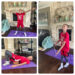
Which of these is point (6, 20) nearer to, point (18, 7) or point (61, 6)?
point (18, 7)

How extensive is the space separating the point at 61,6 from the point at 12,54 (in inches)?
32.6

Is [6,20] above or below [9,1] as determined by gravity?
below

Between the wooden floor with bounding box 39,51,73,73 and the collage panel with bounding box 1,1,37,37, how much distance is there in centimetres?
30

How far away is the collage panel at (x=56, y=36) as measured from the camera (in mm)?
1286

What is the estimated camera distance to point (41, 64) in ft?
4.48

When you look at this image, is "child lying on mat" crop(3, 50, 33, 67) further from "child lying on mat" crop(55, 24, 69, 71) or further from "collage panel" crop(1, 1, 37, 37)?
"child lying on mat" crop(55, 24, 69, 71)

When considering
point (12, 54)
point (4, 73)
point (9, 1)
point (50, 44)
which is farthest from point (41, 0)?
point (4, 73)

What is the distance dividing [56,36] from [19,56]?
523 mm

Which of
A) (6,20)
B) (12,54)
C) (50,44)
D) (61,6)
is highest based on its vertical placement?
(61,6)

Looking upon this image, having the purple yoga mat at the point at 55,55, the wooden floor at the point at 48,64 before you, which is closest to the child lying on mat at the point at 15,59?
the wooden floor at the point at 48,64

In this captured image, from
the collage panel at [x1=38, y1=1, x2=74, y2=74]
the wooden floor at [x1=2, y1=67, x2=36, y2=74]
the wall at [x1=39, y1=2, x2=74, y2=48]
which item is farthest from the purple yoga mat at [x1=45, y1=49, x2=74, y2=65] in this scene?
the wooden floor at [x1=2, y1=67, x2=36, y2=74]

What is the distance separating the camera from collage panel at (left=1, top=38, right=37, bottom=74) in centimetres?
137

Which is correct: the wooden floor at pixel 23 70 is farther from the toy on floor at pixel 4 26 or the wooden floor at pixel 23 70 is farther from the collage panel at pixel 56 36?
the toy on floor at pixel 4 26

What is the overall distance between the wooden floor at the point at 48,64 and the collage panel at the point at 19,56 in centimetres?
7
